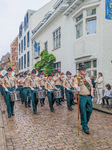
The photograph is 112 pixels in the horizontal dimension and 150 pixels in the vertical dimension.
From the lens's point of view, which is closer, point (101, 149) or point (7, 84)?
point (101, 149)

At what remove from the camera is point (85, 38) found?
37.8 ft

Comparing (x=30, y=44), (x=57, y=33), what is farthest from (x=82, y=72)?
(x=30, y=44)


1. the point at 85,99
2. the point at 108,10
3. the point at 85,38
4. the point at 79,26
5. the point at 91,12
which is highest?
the point at 91,12

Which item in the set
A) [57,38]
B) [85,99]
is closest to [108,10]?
[85,99]

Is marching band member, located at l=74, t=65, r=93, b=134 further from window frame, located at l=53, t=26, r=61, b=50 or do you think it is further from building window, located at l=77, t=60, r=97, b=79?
window frame, located at l=53, t=26, r=61, b=50

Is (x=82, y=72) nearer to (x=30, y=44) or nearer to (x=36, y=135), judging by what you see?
(x=36, y=135)

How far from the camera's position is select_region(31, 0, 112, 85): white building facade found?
1020 centimetres

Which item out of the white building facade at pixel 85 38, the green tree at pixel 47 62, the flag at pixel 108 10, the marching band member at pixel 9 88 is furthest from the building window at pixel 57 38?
the marching band member at pixel 9 88

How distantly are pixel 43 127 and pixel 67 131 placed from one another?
34.0 inches

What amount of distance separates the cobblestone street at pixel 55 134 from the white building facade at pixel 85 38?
463 centimetres

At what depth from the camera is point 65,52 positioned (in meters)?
15.3

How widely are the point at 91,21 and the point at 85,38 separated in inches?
47.1

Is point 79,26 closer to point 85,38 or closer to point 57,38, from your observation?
point 85,38

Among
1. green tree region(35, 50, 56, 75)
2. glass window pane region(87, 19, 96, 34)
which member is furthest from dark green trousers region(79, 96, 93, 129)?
green tree region(35, 50, 56, 75)
